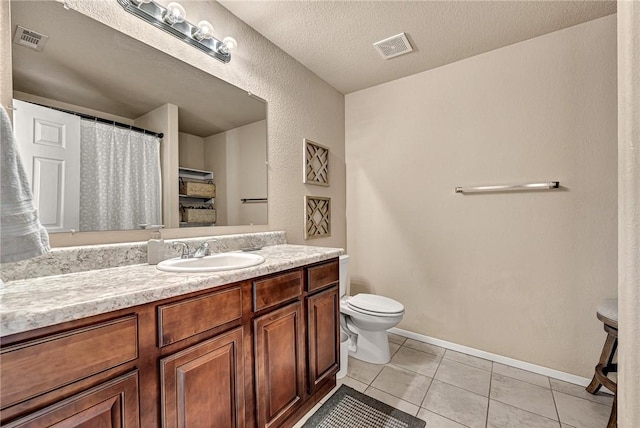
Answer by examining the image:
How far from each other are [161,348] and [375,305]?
151cm

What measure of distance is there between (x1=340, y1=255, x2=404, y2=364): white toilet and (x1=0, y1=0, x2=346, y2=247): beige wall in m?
0.64

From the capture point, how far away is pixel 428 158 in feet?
7.76

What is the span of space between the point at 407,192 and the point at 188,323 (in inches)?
82.0

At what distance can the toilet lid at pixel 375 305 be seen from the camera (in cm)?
194

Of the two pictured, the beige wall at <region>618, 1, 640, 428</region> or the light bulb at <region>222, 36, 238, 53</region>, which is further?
the light bulb at <region>222, 36, 238, 53</region>

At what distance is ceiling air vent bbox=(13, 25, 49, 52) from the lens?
1.01m

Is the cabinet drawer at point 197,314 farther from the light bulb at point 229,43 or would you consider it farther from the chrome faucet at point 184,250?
the light bulb at point 229,43

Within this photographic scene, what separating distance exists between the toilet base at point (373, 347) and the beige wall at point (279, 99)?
34.2 inches

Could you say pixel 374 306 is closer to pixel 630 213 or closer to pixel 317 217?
pixel 317 217

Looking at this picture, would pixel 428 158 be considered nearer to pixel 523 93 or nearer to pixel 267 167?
pixel 523 93

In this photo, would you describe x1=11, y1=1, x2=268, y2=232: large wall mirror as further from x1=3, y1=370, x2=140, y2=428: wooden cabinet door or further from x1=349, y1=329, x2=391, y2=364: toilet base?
x1=349, y1=329, x2=391, y2=364: toilet base

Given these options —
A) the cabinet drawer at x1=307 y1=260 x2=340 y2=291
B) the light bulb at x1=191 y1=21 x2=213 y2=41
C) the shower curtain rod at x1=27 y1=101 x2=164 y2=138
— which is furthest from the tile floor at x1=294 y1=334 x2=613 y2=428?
the light bulb at x1=191 y1=21 x2=213 y2=41

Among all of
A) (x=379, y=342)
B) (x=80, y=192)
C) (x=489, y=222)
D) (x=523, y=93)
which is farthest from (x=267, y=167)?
(x=523, y=93)

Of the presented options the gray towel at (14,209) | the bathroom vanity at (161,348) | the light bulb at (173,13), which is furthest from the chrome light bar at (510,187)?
the gray towel at (14,209)
